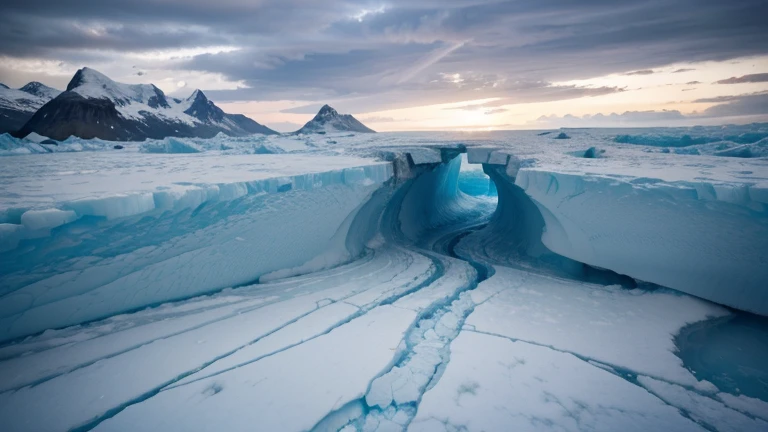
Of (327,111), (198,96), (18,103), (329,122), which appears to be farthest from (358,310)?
(198,96)

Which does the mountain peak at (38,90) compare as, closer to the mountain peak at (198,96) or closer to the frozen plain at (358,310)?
the mountain peak at (198,96)

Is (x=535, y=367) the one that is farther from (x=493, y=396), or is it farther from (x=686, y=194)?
(x=686, y=194)

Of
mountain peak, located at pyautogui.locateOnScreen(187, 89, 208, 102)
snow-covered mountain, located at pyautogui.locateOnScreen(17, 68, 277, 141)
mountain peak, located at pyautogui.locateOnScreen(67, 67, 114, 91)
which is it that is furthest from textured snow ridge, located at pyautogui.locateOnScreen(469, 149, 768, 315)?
mountain peak, located at pyautogui.locateOnScreen(187, 89, 208, 102)

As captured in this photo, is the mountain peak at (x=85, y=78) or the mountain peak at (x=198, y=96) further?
the mountain peak at (x=198, y=96)

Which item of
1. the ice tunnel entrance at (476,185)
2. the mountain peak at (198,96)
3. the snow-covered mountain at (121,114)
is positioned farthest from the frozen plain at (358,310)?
the mountain peak at (198,96)

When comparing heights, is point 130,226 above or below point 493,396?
above

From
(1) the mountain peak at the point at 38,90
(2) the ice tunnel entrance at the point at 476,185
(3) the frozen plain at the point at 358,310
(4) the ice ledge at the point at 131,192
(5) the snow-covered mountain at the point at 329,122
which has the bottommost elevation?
(2) the ice tunnel entrance at the point at 476,185

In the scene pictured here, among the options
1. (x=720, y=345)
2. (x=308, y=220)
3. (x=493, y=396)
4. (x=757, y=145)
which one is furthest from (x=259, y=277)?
(x=757, y=145)
